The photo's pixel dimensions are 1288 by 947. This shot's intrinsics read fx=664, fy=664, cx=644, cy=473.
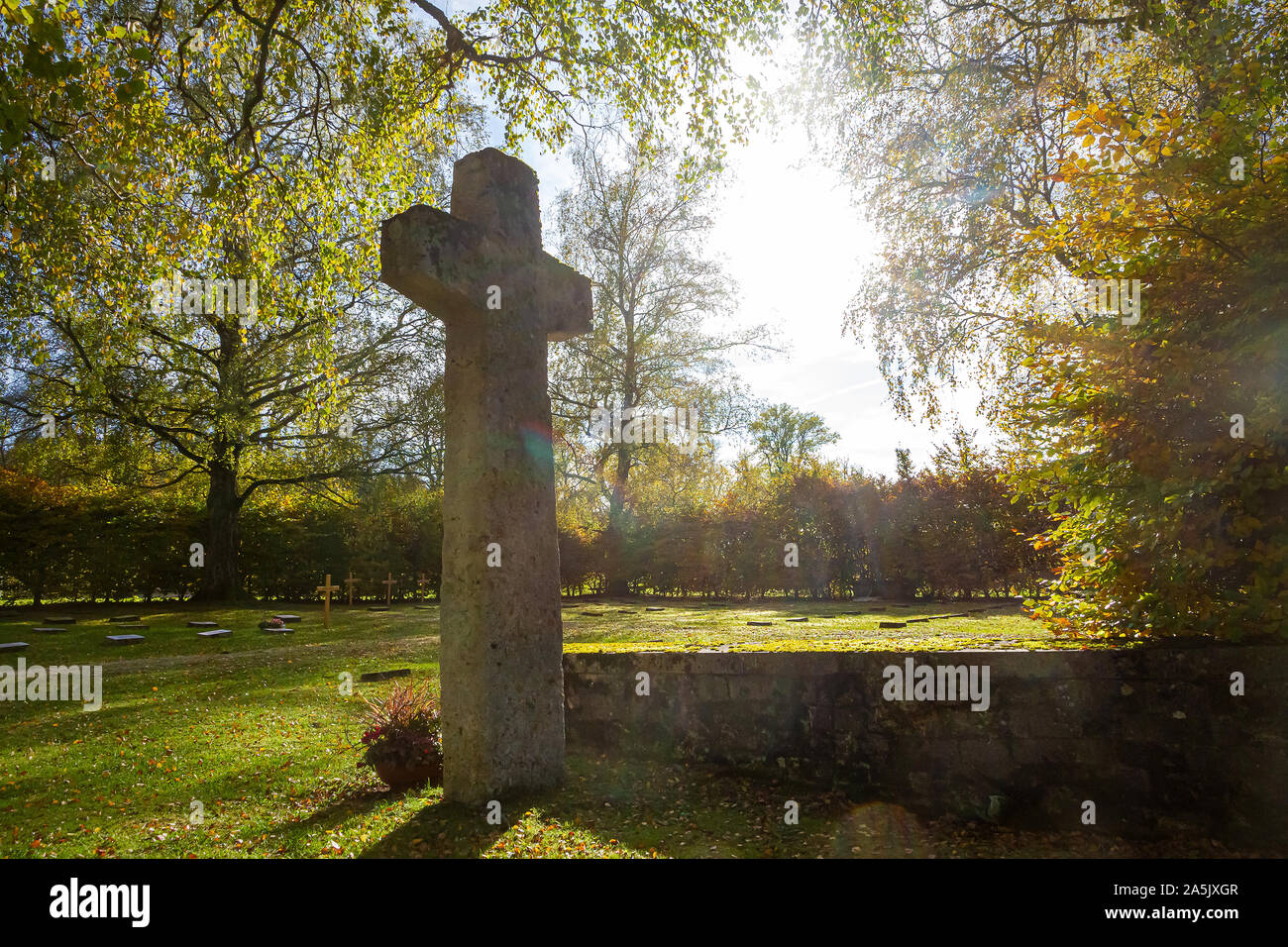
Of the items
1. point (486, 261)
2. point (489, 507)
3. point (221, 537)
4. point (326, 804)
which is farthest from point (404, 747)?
point (221, 537)

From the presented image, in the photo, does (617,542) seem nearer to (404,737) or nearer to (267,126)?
(267,126)

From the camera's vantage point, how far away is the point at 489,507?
4.18 m

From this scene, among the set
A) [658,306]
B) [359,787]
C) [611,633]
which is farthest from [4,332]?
[658,306]

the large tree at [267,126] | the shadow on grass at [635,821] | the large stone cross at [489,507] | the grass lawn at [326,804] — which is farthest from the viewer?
the large tree at [267,126]

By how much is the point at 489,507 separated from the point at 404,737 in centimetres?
184

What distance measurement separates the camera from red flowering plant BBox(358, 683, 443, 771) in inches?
182

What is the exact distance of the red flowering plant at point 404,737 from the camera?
15.1ft

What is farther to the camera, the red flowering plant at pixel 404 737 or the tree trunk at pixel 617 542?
the tree trunk at pixel 617 542

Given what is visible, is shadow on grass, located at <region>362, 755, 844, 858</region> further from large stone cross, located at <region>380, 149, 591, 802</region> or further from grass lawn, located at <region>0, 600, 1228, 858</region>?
large stone cross, located at <region>380, 149, 591, 802</region>

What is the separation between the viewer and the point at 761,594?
20.7 m

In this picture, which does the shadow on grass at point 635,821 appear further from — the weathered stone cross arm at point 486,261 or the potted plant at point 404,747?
the weathered stone cross arm at point 486,261

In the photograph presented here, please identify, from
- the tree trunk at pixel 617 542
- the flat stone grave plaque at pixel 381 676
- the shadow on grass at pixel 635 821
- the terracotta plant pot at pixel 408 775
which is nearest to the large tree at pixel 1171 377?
the shadow on grass at pixel 635 821

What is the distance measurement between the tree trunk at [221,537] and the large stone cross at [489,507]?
1806cm

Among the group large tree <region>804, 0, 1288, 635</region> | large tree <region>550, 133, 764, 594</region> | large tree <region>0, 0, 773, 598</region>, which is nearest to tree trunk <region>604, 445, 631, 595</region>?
large tree <region>550, 133, 764, 594</region>
